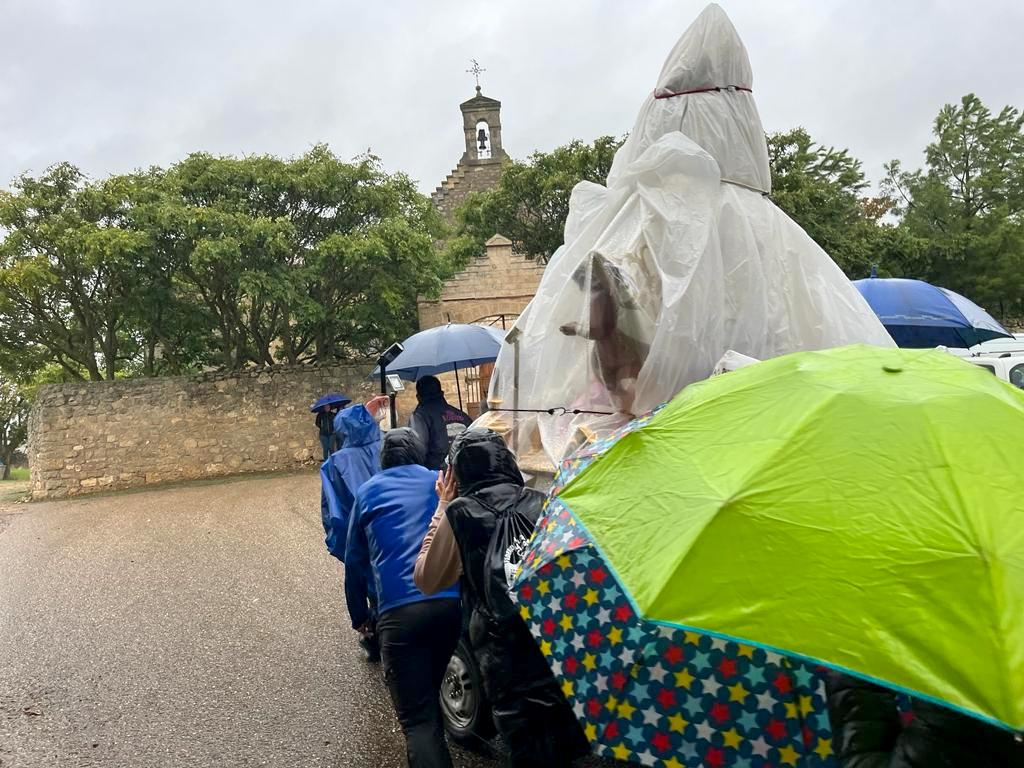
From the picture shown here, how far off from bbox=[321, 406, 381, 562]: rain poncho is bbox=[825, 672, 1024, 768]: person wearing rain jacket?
3196mm

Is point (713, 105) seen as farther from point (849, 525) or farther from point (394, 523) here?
point (849, 525)

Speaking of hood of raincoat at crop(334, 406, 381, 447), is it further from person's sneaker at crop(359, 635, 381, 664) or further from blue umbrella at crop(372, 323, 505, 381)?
blue umbrella at crop(372, 323, 505, 381)

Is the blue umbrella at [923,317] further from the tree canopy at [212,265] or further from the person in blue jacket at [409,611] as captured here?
the tree canopy at [212,265]

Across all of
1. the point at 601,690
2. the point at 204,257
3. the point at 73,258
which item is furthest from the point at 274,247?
the point at 601,690

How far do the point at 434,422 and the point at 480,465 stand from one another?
3082 millimetres

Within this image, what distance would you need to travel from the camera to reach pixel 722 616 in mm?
1410

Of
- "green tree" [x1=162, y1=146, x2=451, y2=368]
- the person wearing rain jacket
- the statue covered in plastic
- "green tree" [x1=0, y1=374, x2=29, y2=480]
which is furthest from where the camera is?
"green tree" [x1=0, y1=374, x2=29, y2=480]

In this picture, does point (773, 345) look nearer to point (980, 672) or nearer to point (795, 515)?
point (795, 515)

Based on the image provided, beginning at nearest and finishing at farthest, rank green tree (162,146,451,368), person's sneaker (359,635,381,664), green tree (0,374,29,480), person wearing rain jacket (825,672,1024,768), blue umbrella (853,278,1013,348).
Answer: person wearing rain jacket (825,672,1024,768) → person's sneaker (359,635,381,664) → blue umbrella (853,278,1013,348) → green tree (162,146,451,368) → green tree (0,374,29,480)

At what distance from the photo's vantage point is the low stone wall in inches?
607

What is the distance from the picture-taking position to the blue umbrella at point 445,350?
6691mm

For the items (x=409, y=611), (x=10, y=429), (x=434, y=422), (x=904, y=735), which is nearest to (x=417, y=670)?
(x=409, y=611)

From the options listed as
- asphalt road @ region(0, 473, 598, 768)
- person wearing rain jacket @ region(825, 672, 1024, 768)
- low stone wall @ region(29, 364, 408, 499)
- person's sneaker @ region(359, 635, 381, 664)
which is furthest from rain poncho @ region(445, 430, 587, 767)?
low stone wall @ region(29, 364, 408, 499)

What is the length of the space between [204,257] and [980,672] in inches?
600
